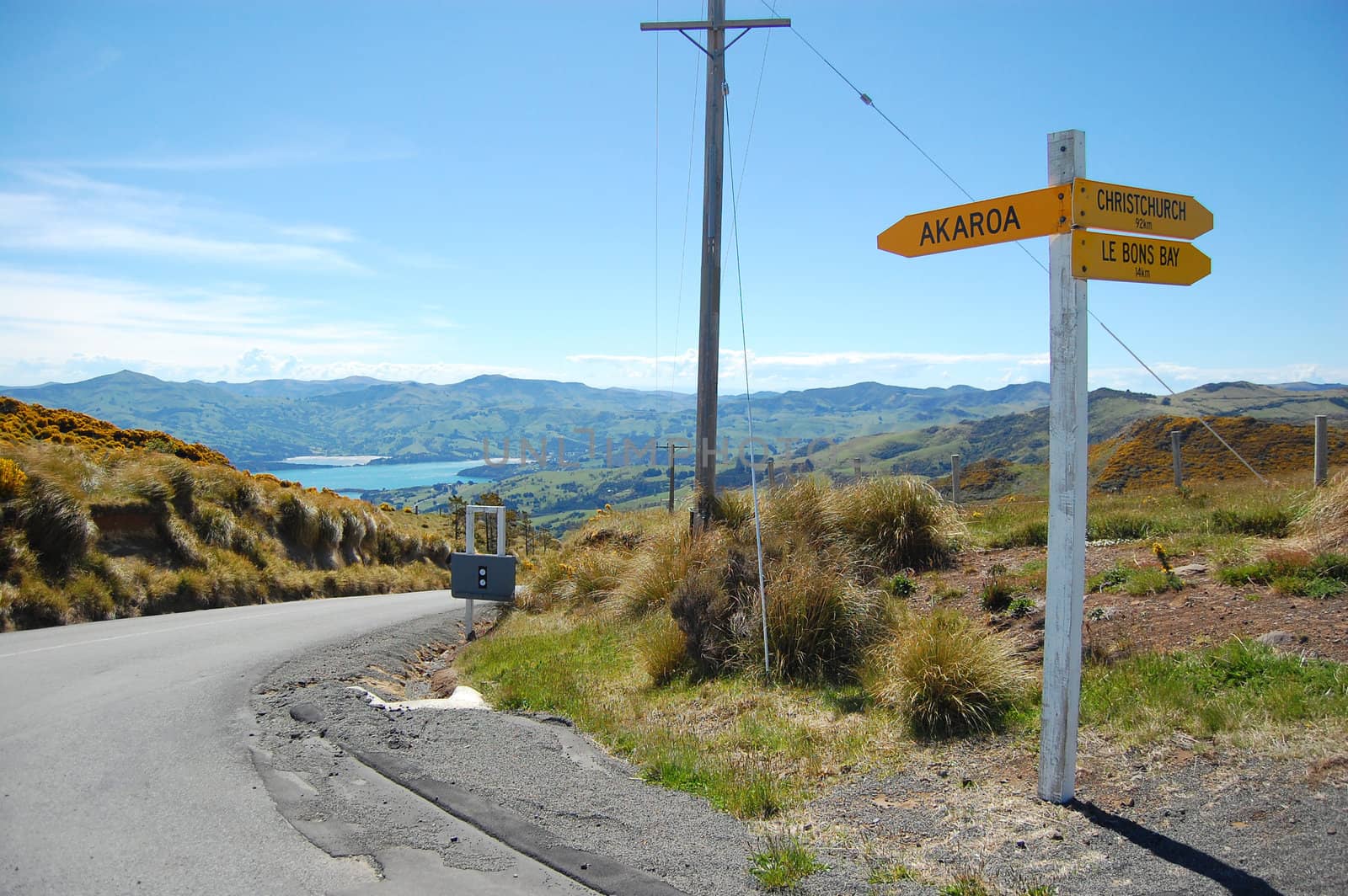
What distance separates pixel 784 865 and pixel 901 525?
701 cm

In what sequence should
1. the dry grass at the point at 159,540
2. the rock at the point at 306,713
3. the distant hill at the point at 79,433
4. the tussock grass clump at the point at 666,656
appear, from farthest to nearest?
the distant hill at the point at 79,433 < the dry grass at the point at 159,540 < the tussock grass clump at the point at 666,656 < the rock at the point at 306,713

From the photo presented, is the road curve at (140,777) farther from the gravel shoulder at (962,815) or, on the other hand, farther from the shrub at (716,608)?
the shrub at (716,608)

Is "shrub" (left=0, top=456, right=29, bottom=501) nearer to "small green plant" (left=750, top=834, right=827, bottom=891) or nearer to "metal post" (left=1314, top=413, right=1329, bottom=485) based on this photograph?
"small green plant" (left=750, top=834, right=827, bottom=891)

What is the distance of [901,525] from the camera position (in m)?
10.7

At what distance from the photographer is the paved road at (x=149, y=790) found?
4.32 metres

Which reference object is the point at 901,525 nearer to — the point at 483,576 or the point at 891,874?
the point at 483,576

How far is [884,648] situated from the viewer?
7645 mm

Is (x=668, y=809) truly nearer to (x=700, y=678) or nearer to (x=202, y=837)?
(x=202, y=837)

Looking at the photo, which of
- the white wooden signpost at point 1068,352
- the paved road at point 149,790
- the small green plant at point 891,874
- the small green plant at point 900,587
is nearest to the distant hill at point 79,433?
the paved road at point 149,790

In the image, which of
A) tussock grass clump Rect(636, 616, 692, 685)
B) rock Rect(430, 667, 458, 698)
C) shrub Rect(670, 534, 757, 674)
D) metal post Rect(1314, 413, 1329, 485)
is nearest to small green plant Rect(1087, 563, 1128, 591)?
shrub Rect(670, 534, 757, 674)

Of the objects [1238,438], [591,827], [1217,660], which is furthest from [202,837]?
[1238,438]

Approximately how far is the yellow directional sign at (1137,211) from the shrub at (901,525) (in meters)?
5.93

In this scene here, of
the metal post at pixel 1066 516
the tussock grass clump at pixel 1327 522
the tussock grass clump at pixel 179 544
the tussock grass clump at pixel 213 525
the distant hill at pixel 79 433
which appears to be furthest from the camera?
the distant hill at pixel 79 433

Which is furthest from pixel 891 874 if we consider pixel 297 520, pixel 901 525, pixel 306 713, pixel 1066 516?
pixel 297 520
